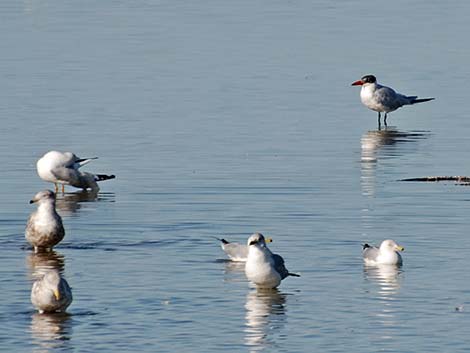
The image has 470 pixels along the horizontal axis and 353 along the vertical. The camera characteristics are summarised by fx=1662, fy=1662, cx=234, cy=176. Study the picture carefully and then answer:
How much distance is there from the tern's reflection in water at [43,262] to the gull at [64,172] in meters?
5.60

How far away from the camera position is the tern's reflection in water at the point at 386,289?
60.1 feet

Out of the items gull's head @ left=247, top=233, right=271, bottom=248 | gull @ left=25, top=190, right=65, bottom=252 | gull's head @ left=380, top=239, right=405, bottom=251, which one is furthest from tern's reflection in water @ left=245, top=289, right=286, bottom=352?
gull @ left=25, top=190, right=65, bottom=252

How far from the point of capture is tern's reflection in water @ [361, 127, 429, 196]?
2892cm

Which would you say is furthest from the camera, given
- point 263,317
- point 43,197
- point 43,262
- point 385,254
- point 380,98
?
point 380,98

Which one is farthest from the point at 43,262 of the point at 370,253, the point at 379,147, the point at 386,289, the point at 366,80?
the point at 366,80

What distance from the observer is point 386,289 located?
65.9 feet

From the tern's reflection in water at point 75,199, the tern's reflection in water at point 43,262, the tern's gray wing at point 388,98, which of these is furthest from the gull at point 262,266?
the tern's gray wing at point 388,98

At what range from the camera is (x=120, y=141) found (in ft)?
108

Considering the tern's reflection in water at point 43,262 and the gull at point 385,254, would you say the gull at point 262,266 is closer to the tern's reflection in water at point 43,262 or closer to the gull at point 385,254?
the gull at point 385,254

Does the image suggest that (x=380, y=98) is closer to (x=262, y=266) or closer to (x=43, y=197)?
(x=43, y=197)

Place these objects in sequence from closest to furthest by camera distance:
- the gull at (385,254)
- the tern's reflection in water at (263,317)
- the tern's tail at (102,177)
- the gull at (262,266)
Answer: the tern's reflection in water at (263,317)
the gull at (262,266)
the gull at (385,254)
the tern's tail at (102,177)

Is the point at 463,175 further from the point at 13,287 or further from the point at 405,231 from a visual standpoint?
the point at 13,287

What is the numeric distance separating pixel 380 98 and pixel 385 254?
56.6 ft

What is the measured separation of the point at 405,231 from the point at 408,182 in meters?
4.50
